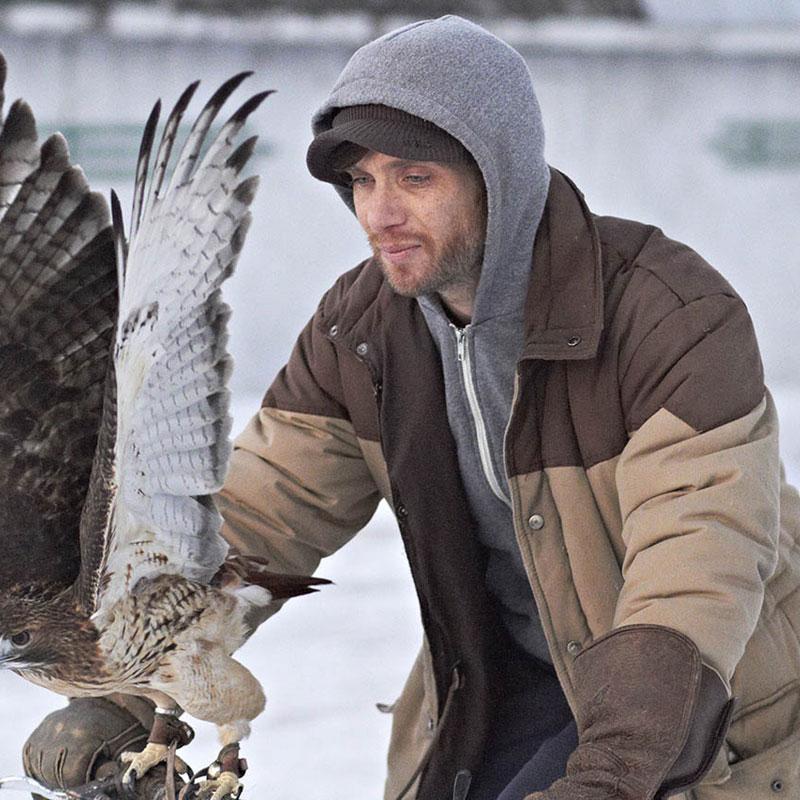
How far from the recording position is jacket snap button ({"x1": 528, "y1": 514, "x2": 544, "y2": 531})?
199 cm

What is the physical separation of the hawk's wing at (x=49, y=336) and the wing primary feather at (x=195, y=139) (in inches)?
10.1

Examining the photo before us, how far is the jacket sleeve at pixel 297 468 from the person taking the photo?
228 centimetres

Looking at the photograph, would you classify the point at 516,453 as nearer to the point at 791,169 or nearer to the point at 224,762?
the point at 224,762

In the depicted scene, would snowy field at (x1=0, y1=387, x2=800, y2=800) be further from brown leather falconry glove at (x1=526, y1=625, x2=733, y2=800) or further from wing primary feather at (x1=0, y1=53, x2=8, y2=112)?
wing primary feather at (x1=0, y1=53, x2=8, y2=112)

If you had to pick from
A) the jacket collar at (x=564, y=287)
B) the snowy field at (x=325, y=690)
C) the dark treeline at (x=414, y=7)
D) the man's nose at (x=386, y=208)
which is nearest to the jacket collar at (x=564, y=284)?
the jacket collar at (x=564, y=287)

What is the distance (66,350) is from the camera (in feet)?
6.51

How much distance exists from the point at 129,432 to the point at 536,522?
61 cm

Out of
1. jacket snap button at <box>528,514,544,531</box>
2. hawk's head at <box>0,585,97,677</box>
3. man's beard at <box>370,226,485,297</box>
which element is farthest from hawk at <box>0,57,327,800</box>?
jacket snap button at <box>528,514,544,531</box>

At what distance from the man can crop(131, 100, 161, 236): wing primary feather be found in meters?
0.29

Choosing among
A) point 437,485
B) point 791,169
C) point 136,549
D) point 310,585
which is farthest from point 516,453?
point 791,169

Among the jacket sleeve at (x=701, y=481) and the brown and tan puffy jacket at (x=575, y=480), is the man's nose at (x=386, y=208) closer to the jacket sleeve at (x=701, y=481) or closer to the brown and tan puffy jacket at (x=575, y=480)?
the brown and tan puffy jacket at (x=575, y=480)

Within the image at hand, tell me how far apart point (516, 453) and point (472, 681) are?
A: 0.48 metres

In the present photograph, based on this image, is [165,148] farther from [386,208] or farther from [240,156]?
[386,208]

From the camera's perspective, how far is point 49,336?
6.52ft
